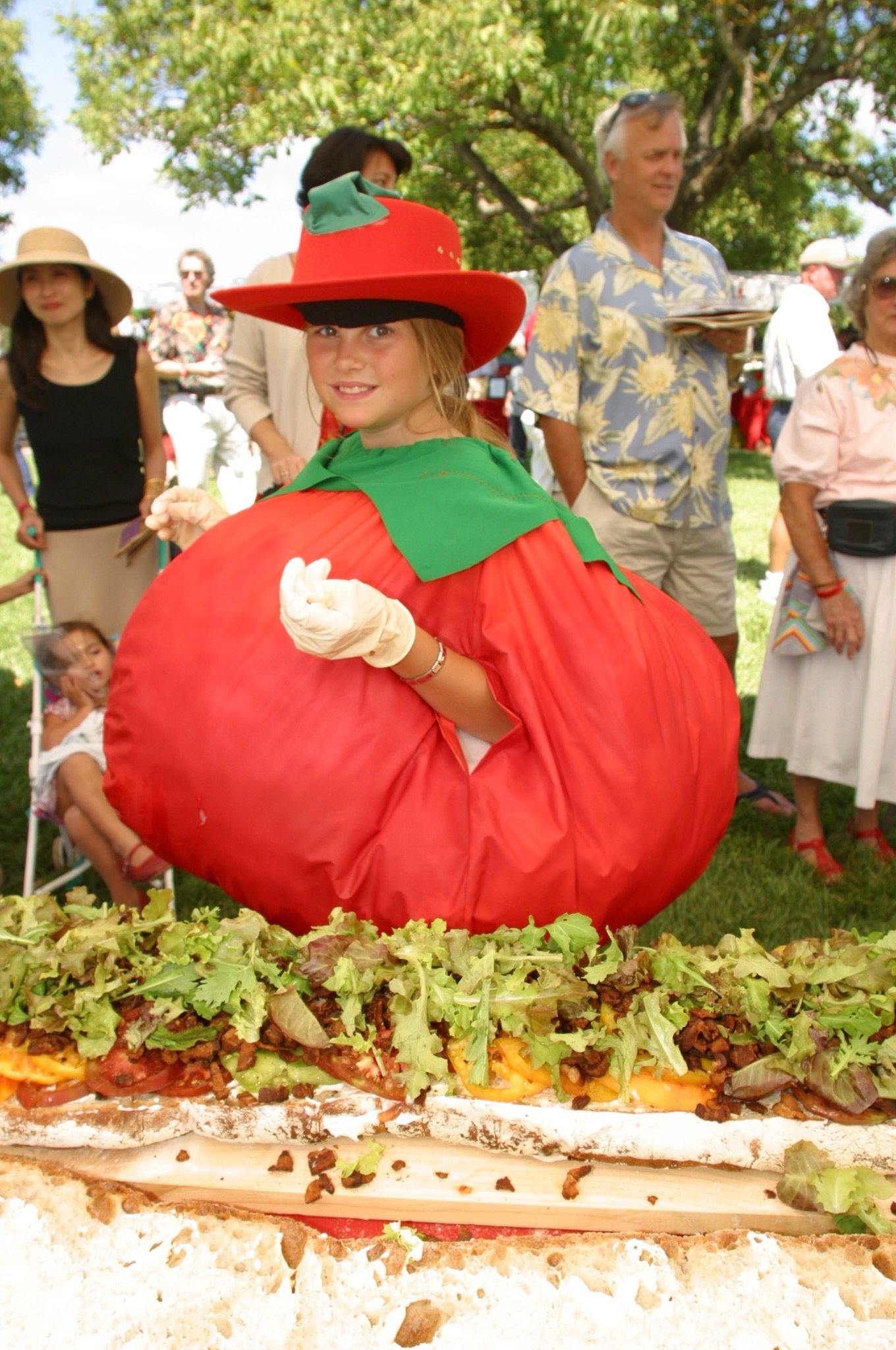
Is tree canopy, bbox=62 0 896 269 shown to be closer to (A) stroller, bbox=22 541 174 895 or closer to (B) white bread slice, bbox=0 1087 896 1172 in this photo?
(A) stroller, bbox=22 541 174 895

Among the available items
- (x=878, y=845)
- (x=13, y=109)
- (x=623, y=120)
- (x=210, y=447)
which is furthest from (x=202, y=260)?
(x=13, y=109)

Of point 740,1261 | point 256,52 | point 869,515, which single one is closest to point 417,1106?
point 740,1261

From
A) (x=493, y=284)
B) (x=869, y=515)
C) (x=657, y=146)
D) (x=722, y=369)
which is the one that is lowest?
(x=869, y=515)

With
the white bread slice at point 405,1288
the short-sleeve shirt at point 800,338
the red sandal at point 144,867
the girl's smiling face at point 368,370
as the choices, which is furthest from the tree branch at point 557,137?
the white bread slice at point 405,1288

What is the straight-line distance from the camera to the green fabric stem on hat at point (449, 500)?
5.98 feet

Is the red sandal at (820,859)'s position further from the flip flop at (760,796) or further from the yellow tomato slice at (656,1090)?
the yellow tomato slice at (656,1090)

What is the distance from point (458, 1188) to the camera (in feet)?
5.21

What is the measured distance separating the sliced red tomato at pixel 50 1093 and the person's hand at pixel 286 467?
6.80 feet

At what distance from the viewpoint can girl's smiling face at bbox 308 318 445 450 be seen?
207 cm

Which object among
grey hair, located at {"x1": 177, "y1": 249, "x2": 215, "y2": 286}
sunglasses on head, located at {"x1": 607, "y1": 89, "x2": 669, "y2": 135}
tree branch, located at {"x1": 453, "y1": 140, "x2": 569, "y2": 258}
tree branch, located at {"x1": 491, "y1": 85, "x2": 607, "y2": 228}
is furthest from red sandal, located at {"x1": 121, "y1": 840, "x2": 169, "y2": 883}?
tree branch, located at {"x1": 453, "y1": 140, "x2": 569, "y2": 258}

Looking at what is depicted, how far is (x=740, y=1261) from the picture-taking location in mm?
1494

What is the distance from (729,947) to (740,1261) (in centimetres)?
50

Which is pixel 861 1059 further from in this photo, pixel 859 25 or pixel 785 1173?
pixel 859 25

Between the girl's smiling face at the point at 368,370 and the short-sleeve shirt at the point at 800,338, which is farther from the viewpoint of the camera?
the short-sleeve shirt at the point at 800,338
